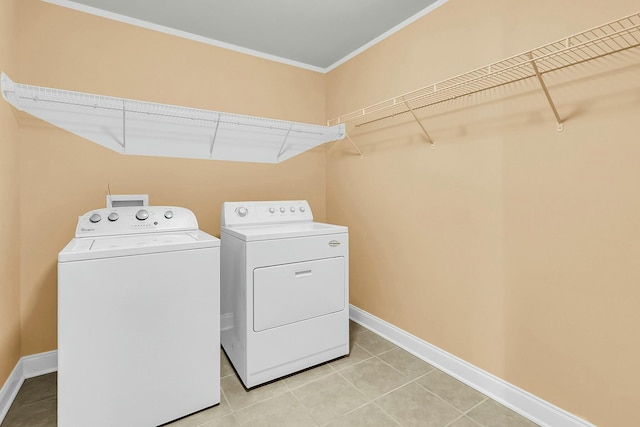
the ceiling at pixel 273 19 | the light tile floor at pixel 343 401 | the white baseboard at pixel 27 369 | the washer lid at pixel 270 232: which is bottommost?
Answer: the light tile floor at pixel 343 401

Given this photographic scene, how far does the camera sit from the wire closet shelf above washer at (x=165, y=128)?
69.8 inches

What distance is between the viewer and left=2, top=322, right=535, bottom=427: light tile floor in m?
1.49

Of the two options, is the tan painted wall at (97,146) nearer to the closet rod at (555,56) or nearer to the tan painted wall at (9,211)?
the tan painted wall at (9,211)

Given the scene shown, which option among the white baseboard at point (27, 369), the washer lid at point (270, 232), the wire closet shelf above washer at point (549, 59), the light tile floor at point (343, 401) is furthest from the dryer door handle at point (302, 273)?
the white baseboard at point (27, 369)

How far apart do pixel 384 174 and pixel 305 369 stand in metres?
1.51

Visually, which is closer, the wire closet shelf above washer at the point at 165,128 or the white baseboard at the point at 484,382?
the white baseboard at the point at 484,382

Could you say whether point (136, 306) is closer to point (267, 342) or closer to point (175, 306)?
point (175, 306)

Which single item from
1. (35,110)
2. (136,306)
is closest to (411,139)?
(136,306)

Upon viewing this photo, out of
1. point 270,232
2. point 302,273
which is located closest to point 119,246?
point 270,232

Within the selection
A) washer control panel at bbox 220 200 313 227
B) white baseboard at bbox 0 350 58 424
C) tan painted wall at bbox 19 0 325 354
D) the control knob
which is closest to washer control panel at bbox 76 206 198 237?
the control knob

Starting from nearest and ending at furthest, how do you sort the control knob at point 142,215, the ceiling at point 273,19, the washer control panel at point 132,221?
the washer control panel at point 132,221 < the control knob at point 142,215 < the ceiling at point 273,19

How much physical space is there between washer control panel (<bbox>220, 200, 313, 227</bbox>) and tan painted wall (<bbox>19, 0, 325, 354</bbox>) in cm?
35

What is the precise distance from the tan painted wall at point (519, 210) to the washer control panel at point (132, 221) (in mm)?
1476

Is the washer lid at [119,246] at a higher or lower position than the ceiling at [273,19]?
lower
